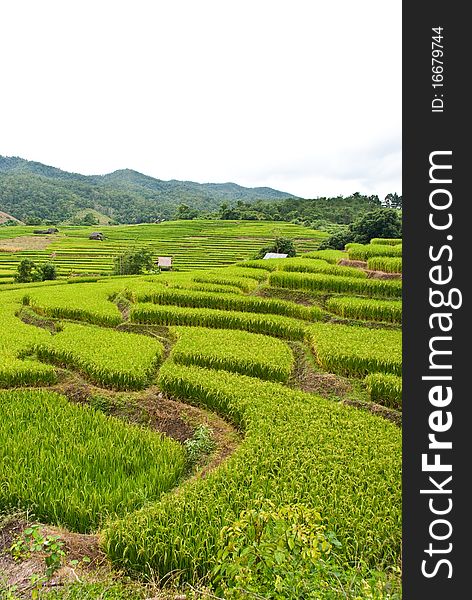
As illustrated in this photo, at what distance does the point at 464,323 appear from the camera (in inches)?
103

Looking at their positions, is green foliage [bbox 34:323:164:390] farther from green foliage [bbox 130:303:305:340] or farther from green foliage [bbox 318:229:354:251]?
green foliage [bbox 318:229:354:251]

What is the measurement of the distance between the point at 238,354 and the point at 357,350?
2570 millimetres

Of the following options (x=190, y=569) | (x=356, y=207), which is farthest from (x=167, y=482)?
(x=356, y=207)

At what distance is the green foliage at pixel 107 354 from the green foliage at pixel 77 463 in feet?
4.29

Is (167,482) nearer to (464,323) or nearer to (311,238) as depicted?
(464,323)

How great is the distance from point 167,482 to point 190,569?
157 centimetres

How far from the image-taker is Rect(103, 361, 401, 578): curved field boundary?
3.89m

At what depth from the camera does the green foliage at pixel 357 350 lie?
29.0 ft

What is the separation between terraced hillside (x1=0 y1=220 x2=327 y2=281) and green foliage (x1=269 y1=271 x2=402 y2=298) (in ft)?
78.4

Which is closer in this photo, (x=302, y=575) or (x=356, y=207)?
(x=302, y=575)

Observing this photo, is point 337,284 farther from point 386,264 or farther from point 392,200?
point 392,200

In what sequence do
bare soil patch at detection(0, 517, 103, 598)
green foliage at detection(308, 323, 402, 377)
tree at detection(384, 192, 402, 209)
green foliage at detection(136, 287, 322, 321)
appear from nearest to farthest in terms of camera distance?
bare soil patch at detection(0, 517, 103, 598), green foliage at detection(308, 323, 402, 377), green foliage at detection(136, 287, 322, 321), tree at detection(384, 192, 402, 209)

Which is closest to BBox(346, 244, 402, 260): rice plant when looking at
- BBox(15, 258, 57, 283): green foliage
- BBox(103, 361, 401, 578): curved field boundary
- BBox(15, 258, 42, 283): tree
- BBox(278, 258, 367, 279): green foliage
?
BBox(278, 258, 367, 279): green foliage

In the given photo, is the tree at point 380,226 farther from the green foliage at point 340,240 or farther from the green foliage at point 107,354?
the green foliage at point 107,354
